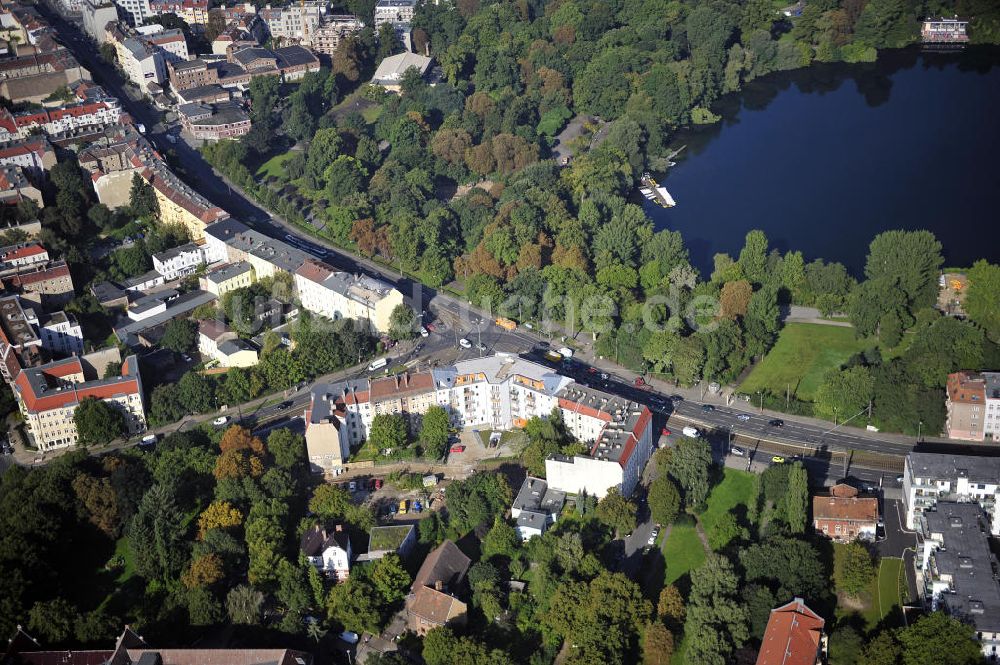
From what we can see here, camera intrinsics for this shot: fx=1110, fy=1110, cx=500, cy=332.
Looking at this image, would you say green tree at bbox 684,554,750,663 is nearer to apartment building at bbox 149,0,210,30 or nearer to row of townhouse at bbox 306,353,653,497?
row of townhouse at bbox 306,353,653,497

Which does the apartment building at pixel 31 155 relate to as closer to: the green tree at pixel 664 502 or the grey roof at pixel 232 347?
the grey roof at pixel 232 347

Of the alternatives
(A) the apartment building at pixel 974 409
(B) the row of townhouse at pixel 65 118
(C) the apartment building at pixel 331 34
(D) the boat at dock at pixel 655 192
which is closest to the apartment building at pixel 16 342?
(B) the row of townhouse at pixel 65 118

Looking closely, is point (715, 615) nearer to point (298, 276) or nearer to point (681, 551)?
point (681, 551)

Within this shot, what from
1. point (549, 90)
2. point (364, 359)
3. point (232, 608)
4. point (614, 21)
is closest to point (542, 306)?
point (364, 359)

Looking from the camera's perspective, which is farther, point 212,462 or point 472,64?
point 472,64

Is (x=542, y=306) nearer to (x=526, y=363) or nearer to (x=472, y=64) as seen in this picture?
(x=526, y=363)

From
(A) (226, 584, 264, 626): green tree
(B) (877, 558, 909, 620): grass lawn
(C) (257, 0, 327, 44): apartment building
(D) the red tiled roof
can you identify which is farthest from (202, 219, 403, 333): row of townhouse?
(C) (257, 0, 327, 44): apartment building
